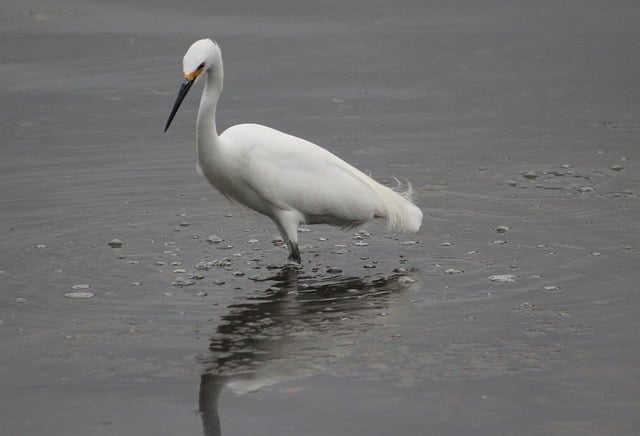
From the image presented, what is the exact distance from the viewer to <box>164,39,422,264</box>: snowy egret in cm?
709

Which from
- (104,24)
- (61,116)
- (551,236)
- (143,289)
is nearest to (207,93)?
(143,289)

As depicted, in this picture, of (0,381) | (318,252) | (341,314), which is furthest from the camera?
(318,252)

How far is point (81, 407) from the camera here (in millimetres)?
4906

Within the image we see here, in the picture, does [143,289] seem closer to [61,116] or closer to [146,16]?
[61,116]

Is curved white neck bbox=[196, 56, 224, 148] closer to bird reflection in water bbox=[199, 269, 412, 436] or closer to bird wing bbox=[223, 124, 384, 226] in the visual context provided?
bird wing bbox=[223, 124, 384, 226]

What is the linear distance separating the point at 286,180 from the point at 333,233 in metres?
0.92

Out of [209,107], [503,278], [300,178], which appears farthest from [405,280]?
[209,107]

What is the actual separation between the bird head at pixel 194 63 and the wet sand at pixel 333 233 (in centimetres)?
104

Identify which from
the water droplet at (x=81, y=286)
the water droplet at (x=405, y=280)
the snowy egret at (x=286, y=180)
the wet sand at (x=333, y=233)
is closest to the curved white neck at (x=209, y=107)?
the snowy egret at (x=286, y=180)

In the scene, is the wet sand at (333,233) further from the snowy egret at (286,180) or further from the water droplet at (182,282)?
the snowy egret at (286,180)

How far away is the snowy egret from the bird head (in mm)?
57

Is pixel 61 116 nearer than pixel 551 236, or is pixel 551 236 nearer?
pixel 551 236

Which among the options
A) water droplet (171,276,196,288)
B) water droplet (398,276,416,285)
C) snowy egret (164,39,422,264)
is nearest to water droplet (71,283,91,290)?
water droplet (171,276,196,288)

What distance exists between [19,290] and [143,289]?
685mm
